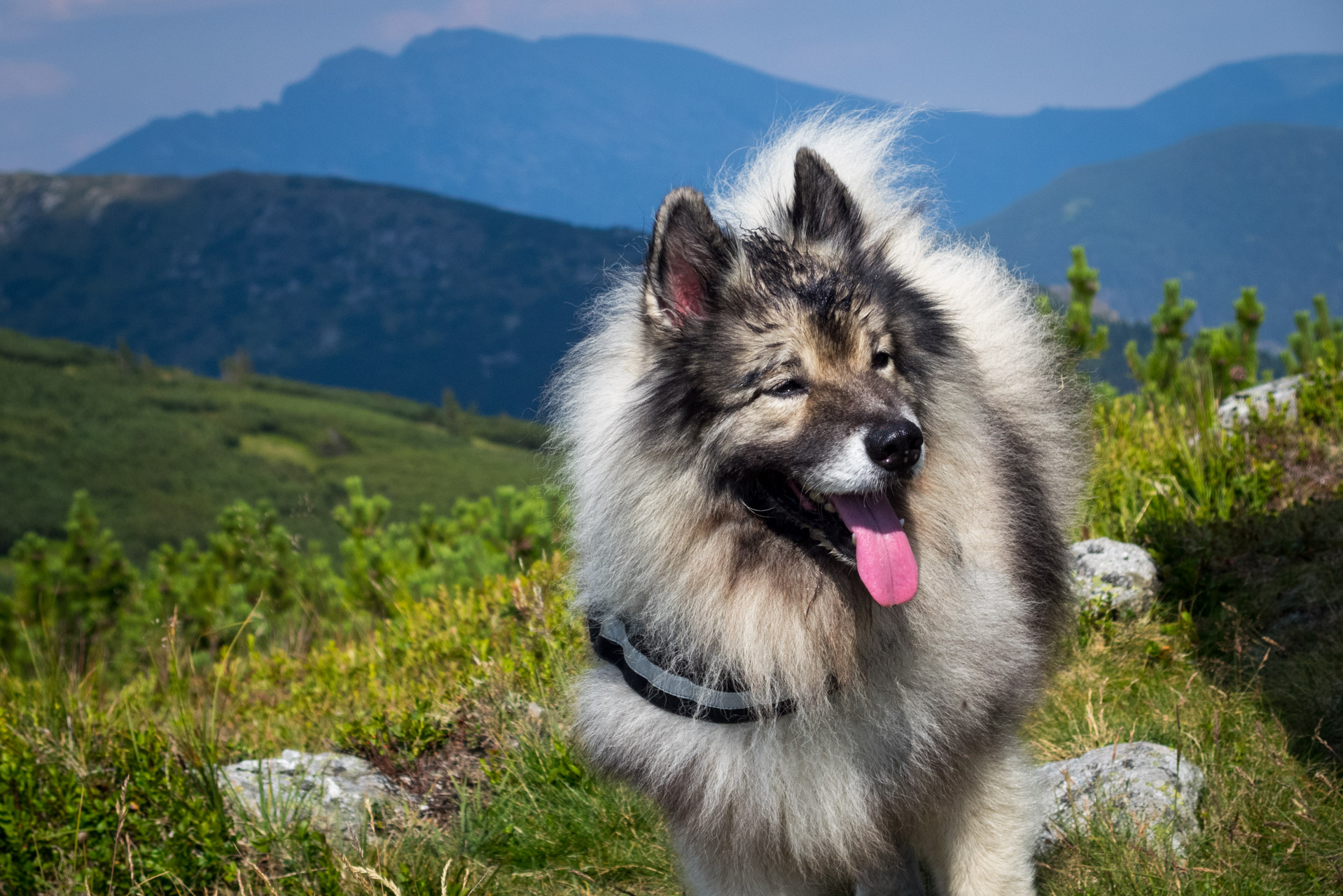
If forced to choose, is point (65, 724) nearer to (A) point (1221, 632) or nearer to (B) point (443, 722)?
(B) point (443, 722)

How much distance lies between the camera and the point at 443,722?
433 centimetres

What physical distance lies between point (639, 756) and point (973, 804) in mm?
1039

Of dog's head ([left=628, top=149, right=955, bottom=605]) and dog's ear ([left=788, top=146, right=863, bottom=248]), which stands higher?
dog's ear ([left=788, top=146, right=863, bottom=248])

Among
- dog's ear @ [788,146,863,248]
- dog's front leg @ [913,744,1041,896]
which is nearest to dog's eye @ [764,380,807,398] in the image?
dog's ear @ [788,146,863,248]

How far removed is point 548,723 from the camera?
13.3ft

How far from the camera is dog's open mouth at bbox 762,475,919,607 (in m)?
2.34

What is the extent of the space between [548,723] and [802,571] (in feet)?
6.58

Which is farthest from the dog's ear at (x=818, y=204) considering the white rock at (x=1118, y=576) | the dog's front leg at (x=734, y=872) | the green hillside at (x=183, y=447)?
the green hillside at (x=183, y=447)

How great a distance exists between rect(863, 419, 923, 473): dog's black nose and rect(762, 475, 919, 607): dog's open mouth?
0.43 feet

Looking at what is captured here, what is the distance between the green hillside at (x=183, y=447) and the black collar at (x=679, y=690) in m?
76.1

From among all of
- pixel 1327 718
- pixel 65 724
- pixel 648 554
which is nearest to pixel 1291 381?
pixel 1327 718

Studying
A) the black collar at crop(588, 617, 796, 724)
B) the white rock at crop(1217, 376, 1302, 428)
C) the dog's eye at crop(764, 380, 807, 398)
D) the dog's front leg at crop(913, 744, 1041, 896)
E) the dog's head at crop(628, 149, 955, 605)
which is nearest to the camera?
the dog's head at crop(628, 149, 955, 605)

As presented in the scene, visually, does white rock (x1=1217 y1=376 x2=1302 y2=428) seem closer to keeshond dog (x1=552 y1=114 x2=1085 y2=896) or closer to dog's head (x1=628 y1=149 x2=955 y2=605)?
keeshond dog (x1=552 y1=114 x2=1085 y2=896)

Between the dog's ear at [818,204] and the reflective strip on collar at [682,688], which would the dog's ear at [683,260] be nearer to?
the dog's ear at [818,204]
